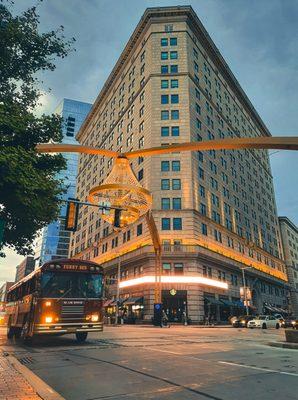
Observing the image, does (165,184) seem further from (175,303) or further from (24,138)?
(24,138)

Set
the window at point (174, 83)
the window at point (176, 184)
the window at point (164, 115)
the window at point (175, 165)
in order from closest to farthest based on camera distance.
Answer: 1. the window at point (176, 184)
2. the window at point (175, 165)
3. the window at point (164, 115)
4. the window at point (174, 83)

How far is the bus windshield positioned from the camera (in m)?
13.7

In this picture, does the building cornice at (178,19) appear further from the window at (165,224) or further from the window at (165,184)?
the window at (165,224)

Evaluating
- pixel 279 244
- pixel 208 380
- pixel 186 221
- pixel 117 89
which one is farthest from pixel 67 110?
pixel 208 380

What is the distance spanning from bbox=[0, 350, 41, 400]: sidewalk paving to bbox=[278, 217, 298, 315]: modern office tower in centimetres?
8679

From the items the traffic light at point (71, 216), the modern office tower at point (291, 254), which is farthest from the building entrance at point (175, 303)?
the modern office tower at point (291, 254)

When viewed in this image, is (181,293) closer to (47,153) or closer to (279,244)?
(47,153)

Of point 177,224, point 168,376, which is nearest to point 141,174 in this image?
point 177,224

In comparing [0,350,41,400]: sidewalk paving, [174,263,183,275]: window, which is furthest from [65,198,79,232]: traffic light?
[174,263,183,275]: window

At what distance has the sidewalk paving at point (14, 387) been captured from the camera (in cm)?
499

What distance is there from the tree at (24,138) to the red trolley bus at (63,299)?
2.61m

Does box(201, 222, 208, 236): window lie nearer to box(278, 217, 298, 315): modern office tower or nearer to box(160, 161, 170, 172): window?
box(160, 161, 170, 172): window

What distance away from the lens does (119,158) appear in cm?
1830

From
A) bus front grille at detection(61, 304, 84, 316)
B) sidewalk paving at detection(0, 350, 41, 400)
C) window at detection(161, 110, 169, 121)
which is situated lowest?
sidewalk paving at detection(0, 350, 41, 400)
